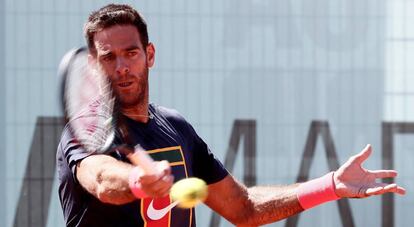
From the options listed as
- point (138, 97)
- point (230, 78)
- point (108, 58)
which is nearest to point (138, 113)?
point (138, 97)

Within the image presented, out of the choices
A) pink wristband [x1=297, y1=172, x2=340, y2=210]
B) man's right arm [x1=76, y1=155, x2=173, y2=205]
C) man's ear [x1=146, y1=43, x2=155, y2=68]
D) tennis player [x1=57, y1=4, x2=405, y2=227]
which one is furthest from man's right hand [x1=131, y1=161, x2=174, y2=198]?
pink wristband [x1=297, y1=172, x2=340, y2=210]

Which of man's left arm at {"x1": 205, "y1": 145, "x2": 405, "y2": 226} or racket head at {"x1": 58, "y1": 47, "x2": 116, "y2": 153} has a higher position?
Result: racket head at {"x1": 58, "y1": 47, "x2": 116, "y2": 153}

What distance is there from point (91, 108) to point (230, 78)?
541 cm

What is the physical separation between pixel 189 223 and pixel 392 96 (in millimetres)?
5355

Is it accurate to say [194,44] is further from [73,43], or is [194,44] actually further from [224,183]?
[224,183]

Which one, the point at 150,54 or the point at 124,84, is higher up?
the point at 150,54

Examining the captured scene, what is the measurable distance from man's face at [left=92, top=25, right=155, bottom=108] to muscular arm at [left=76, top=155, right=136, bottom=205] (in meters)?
0.41

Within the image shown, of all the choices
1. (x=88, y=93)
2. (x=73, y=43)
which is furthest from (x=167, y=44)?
(x=88, y=93)

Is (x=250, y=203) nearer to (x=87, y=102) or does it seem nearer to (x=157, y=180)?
(x=87, y=102)

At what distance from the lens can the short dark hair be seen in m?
4.07

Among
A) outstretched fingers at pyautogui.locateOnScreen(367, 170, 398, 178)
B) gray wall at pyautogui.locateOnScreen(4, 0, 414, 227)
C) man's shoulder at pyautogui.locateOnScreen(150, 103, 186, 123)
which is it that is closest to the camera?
outstretched fingers at pyautogui.locateOnScreen(367, 170, 398, 178)

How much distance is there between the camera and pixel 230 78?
9148 millimetres

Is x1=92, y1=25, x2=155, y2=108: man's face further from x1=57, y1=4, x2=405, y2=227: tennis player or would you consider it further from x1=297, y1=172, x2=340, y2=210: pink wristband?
x1=297, y1=172, x2=340, y2=210: pink wristband

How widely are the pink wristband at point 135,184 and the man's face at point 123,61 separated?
2.37ft
